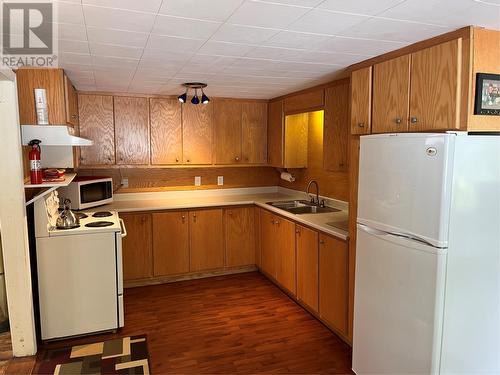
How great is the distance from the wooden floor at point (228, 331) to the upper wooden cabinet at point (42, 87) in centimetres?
179

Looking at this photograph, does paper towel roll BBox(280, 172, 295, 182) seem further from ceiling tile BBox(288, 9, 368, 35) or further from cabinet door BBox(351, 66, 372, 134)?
ceiling tile BBox(288, 9, 368, 35)

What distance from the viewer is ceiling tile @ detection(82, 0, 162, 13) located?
1.59 meters

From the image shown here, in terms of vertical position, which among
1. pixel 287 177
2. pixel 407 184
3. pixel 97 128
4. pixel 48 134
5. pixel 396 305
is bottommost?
pixel 396 305

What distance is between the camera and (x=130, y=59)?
8.55 feet

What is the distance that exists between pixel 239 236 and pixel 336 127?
6.07ft

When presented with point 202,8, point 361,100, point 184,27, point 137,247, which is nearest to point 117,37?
point 184,27

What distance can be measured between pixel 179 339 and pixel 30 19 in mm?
2444

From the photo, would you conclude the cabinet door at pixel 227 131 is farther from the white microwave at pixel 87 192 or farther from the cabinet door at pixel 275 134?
the white microwave at pixel 87 192

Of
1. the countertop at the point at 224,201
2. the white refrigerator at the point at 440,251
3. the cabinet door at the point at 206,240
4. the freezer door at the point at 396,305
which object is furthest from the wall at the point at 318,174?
the white refrigerator at the point at 440,251

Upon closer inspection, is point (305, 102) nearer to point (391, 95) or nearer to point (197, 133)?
point (197, 133)

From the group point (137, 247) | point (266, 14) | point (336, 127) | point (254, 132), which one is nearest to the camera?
point (266, 14)

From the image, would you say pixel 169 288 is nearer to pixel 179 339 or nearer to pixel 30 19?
pixel 179 339

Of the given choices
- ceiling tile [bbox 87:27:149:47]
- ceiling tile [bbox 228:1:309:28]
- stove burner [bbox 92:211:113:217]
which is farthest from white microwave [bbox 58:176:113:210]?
ceiling tile [bbox 228:1:309:28]

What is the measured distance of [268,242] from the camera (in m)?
4.31
